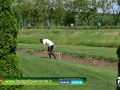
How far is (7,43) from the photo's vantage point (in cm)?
674

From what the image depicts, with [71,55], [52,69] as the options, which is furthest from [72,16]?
[52,69]

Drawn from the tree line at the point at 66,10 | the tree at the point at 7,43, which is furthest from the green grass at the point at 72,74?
the tree line at the point at 66,10

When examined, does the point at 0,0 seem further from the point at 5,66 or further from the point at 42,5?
the point at 42,5

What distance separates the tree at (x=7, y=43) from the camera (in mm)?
6652

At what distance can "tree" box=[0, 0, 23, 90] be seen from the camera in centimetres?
665

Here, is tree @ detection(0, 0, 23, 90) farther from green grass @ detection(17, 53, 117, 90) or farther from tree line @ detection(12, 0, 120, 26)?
tree line @ detection(12, 0, 120, 26)
